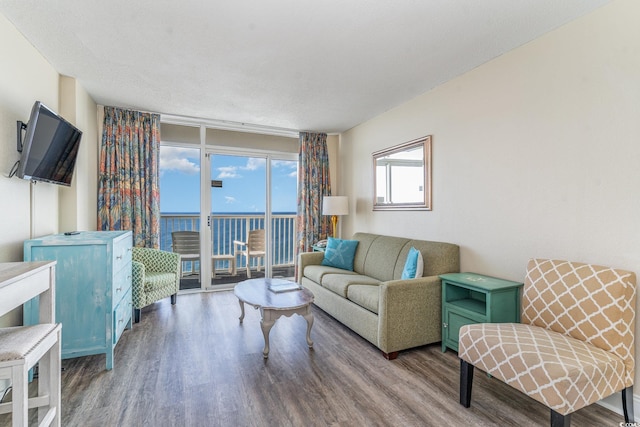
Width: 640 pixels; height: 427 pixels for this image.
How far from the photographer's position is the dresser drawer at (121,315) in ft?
7.80

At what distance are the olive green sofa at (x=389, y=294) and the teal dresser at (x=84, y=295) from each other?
2.01 meters

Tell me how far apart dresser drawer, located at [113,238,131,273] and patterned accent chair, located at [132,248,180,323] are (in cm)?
32

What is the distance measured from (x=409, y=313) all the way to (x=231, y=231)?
11.0 ft

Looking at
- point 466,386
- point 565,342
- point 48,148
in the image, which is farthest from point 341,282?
point 48,148

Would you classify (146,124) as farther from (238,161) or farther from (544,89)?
(544,89)

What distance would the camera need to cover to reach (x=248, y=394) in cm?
200

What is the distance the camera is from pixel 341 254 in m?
3.95

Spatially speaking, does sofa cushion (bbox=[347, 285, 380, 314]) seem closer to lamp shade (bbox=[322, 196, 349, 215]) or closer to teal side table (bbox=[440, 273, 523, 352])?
teal side table (bbox=[440, 273, 523, 352])

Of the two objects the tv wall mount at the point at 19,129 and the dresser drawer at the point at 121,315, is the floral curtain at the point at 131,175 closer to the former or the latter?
the dresser drawer at the point at 121,315

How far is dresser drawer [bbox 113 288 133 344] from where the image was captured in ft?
7.80

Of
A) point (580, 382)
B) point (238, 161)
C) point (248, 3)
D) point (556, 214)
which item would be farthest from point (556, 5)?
point (238, 161)

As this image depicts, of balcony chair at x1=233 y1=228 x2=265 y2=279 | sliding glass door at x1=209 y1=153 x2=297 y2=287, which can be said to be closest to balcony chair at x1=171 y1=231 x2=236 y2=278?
sliding glass door at x1=209 y1=153 x2=297 y2=287

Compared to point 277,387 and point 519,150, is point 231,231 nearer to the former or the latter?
point 277,387

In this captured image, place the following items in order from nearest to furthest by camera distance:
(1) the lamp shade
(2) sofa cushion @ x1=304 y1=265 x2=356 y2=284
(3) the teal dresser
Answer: (3) the teal dresser → (2) sofa cushion @ x1=304 y1=265 x2=356 y2=284 → (1) the lamp shade
